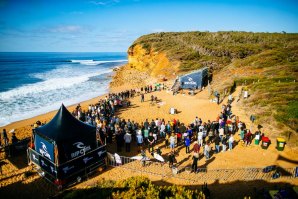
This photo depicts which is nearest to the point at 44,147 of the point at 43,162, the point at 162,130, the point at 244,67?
the point at 43,162

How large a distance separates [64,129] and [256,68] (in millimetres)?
30423

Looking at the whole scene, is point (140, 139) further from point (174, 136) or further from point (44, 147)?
point (44, 147)

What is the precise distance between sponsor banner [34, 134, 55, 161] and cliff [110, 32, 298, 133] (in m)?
15.8

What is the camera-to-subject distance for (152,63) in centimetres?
5359

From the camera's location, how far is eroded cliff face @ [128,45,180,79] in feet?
149

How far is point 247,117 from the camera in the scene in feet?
65.2

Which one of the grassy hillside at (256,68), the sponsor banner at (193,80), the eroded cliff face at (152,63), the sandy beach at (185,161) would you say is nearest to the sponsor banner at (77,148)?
the sandy beach at (185,161)

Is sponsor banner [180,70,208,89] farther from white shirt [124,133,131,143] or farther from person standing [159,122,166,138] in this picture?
white shirt [124,133,131,143]

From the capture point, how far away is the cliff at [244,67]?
20109mm

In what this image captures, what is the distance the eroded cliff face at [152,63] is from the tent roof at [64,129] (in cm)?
3235

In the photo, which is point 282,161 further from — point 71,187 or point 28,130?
point 28,130

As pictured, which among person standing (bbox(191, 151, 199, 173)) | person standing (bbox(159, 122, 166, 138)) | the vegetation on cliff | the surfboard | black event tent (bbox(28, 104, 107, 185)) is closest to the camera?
the vegetation on cliff

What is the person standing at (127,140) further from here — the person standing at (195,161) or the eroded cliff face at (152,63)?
the eroded cliff face at (152,63)

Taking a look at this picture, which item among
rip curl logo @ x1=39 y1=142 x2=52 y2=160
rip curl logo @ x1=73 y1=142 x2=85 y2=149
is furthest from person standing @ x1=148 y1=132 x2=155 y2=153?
rip curl logo @ x1=39 y1=142 x2=52 y2=160
